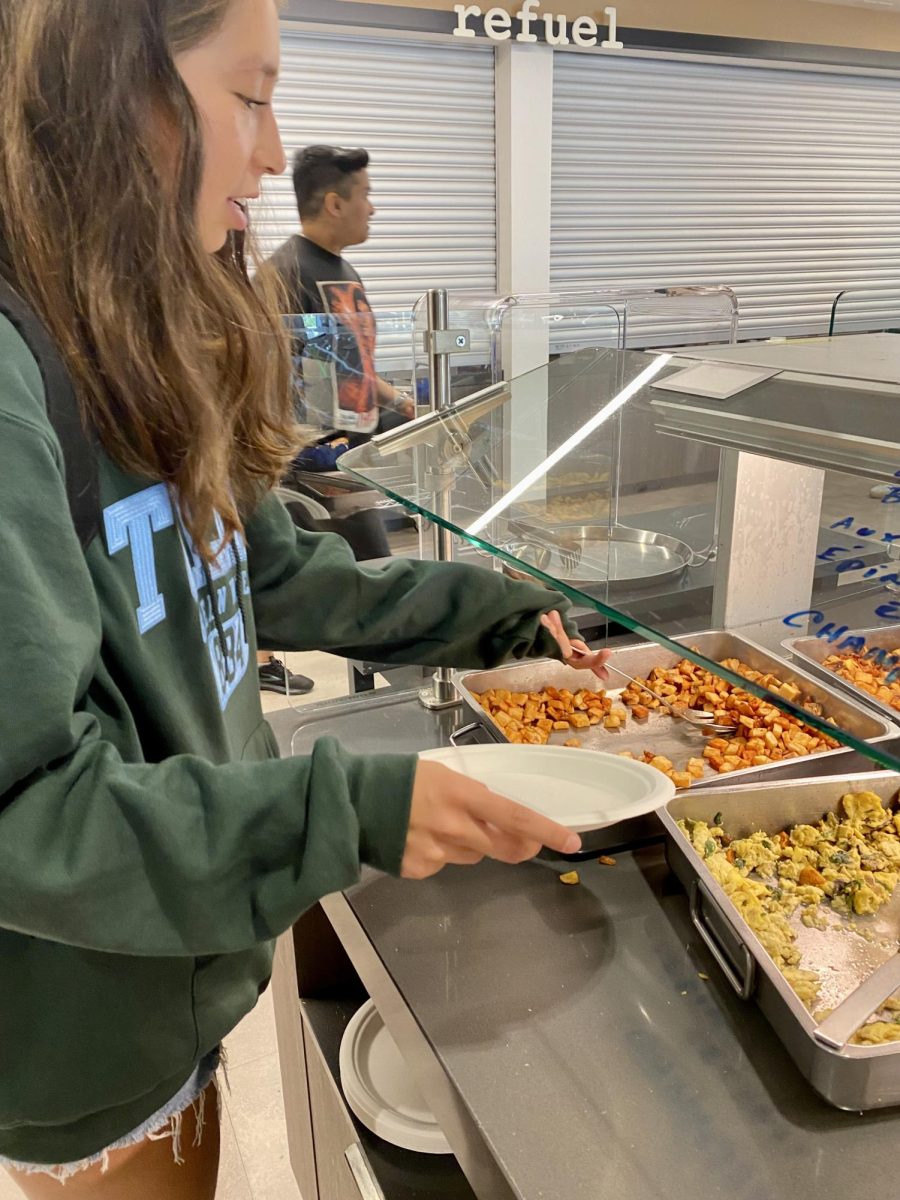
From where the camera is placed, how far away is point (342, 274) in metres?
2.74

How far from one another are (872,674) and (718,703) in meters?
0.40

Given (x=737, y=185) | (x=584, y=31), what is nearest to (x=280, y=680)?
(x=584, y=31)

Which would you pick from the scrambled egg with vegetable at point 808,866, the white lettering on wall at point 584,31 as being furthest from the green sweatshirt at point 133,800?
the white lettering on wall at point 584,31

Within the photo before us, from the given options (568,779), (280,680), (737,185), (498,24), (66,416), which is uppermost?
(498,24)

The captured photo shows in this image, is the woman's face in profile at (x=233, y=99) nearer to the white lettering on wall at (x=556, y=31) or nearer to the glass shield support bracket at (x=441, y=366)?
the glass shield support bracket at (x=441, y=366)

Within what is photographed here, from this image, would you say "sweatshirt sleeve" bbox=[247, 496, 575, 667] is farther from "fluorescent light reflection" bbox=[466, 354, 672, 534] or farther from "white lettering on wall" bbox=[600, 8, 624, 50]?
"white lettering on wall" bbox=[600, 8, 624, 50]

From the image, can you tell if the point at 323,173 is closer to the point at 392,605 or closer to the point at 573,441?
the point at 573,441

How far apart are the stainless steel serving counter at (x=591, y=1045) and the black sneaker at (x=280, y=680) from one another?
A: 218 centimetres

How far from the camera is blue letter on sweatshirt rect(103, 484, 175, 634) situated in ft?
2.08

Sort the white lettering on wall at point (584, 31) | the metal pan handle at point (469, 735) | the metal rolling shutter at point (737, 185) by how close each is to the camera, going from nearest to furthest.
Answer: the metal pan handle at point (469, 735) → the white lettering on wall at point (584, 31) → the metal rolling shutter at point (737, 185)

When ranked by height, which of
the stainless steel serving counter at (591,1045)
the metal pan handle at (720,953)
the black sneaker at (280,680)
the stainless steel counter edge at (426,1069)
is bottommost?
the black sneaker at (280,680)

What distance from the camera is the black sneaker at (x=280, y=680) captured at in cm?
305

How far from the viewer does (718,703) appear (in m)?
1.13

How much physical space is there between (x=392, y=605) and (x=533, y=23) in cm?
386
